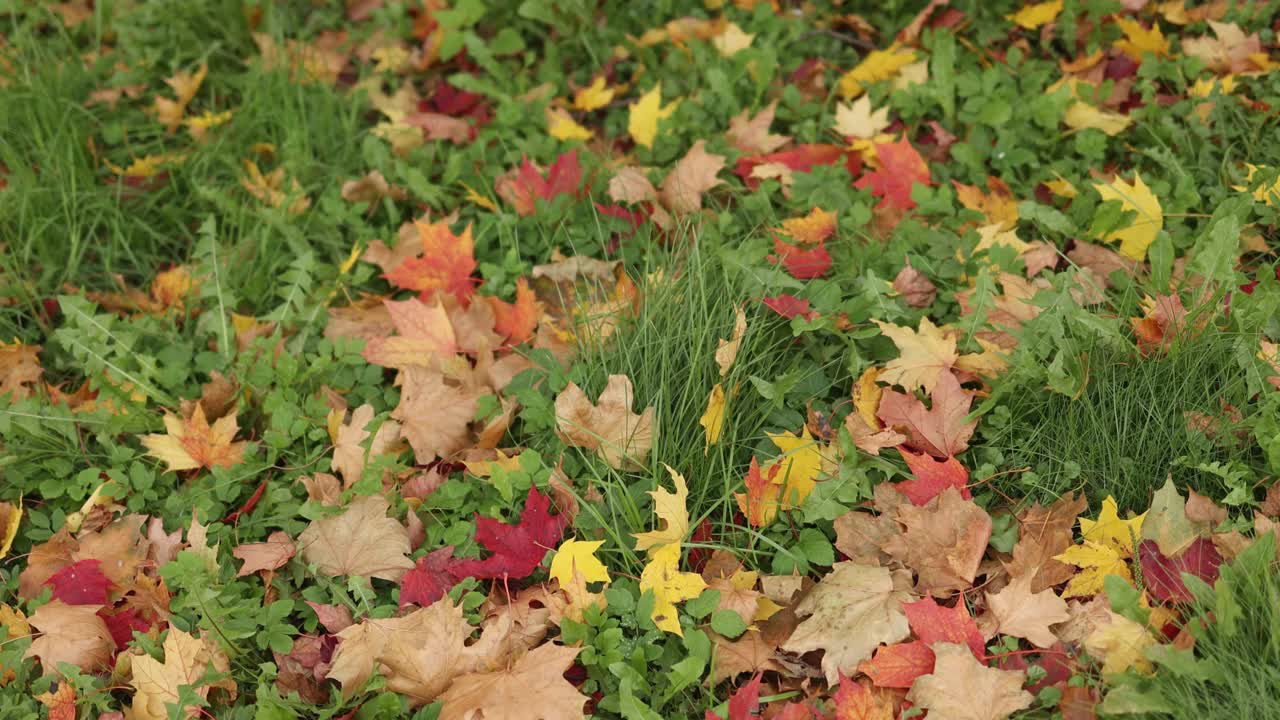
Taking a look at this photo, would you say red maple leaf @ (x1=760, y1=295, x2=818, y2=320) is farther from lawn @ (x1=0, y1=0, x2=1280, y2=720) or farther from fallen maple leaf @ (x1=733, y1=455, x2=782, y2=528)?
fallen maple leaf @ (x1=733, y1=455, x2=782, y2=528)

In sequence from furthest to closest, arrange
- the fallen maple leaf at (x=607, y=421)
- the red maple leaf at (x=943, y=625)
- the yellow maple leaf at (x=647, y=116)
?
the yellow maple leaf at (x=647, y=116)
the fallen maple leaf at (x=607, y=421)
the red maple leaf at (x=943, y=625)

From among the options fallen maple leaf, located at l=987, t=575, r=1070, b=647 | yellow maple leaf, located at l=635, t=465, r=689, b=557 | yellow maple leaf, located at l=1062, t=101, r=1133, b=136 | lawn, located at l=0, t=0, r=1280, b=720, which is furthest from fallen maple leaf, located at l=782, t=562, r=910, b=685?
yellow maple leaf, located at l=1062, t=101, r=1133, b=136

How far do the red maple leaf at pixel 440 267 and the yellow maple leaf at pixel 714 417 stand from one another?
0.81 m

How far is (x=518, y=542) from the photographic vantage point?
197 cm

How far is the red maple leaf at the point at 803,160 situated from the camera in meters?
2.76

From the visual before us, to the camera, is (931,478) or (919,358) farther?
(919,358)

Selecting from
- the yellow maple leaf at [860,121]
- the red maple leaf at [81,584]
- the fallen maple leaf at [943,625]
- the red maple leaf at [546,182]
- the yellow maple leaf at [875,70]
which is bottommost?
the red maple leaf at [81,584]

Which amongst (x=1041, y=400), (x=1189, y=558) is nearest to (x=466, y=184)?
(x=1041, y=400)

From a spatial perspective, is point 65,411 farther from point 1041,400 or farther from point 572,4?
point 1041,400

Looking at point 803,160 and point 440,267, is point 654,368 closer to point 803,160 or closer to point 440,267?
point 440,267

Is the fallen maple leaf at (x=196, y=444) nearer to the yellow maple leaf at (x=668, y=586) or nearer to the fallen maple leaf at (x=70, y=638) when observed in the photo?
the fallen maple leaf at (x=70, y=638)

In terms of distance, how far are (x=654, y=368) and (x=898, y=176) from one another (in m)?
0.93

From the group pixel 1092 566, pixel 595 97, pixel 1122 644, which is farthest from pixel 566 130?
pixel 1122 644

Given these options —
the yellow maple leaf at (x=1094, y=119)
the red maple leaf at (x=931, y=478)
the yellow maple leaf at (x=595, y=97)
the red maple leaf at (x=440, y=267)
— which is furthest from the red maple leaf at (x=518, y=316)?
the yellow maple leaf at (x=1094, y=119)
